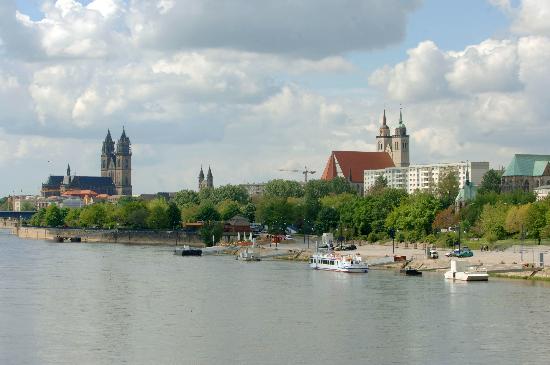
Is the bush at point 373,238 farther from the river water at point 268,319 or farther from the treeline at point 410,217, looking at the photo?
the river water at point 268,319

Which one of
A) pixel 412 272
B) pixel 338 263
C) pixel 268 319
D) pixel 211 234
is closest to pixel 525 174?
pixel 211 234

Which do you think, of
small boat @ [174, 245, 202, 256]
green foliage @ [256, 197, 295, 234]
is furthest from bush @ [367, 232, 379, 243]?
green foliage @ [256, 197, 295, 234]

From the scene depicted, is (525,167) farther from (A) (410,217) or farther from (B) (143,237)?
(A) (410,217)

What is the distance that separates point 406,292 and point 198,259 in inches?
1995

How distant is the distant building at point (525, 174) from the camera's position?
627 feet

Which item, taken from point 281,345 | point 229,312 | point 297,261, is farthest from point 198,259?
point 281,345

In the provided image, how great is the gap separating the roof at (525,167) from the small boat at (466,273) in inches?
4206

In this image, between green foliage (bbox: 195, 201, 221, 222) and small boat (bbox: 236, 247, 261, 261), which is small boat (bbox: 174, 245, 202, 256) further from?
green foliage (bbox: 195, 201, 221, 222)

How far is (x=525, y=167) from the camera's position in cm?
19425

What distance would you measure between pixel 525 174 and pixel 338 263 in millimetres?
100428

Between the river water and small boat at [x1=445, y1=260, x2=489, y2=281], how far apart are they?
6.45ft

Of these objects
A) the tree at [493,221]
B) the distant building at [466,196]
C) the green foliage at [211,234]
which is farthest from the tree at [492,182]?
the tree at [493,221]

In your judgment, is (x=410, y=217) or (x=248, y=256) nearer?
(x=248, y=256)

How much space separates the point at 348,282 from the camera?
86.7m
